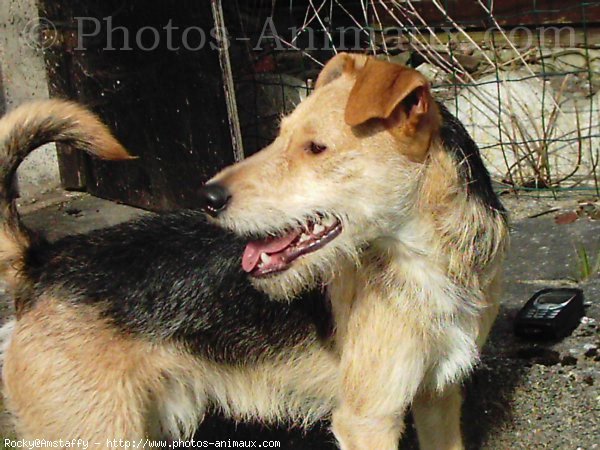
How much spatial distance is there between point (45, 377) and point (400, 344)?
128 centimetres

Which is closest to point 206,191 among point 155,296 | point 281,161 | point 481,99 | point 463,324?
point 281,161

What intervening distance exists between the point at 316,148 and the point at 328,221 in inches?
10.0

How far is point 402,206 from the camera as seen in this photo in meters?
2.86

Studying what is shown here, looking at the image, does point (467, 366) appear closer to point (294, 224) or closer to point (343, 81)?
point (294, 224)

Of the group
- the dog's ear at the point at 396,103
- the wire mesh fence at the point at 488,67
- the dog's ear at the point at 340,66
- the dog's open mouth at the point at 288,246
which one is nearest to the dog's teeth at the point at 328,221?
the dog's open mouth at the point at 288,246

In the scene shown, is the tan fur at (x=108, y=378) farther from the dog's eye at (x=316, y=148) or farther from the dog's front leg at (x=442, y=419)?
the dog's eye at (x=316, y=148)

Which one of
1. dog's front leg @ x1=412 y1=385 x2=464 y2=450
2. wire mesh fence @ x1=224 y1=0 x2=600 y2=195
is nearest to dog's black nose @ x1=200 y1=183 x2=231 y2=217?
dog's front leg @ x1=412 y1=385 x2=464 y2=450

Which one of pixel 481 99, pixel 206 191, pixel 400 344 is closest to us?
pixel 206 191

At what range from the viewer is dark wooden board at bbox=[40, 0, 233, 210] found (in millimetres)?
5719

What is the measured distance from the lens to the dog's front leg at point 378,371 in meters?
2.94

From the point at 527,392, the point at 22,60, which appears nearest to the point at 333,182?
the point at 527,392

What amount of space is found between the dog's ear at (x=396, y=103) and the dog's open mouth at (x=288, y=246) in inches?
14.5

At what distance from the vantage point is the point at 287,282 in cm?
289

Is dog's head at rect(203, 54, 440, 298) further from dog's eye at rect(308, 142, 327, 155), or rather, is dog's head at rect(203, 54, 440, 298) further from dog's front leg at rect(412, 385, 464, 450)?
dog's front leg at rect(412, 385, 464, 450)
